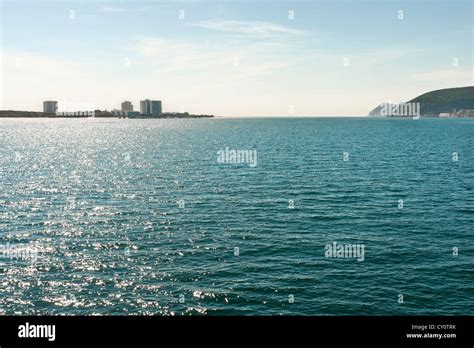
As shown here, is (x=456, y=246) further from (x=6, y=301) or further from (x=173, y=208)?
(x=6, y=301)

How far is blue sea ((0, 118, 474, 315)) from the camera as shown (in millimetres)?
33719

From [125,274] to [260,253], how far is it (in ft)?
43.8

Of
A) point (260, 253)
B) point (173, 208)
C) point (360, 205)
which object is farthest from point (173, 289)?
point (360, 205)

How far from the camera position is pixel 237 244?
1794 inches

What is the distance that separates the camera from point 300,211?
58406 millimetres

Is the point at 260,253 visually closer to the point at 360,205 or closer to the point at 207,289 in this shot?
the point at 207,289

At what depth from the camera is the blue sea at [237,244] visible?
33.7 metres

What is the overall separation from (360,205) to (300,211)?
32.7 feet
